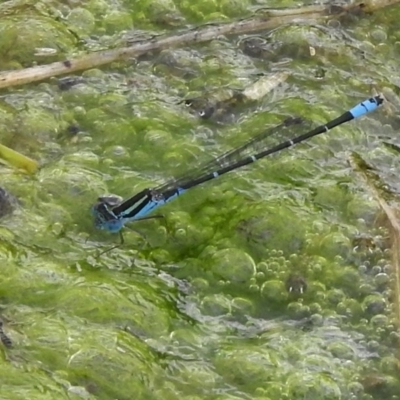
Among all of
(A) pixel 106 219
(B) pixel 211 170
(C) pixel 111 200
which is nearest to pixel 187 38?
(B) pixel 211 170

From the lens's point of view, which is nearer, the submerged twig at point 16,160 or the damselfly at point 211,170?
the damselfly at point 211,170

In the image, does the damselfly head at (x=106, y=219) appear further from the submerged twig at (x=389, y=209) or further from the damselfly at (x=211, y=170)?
the submerged twig at (x=389, y=209)

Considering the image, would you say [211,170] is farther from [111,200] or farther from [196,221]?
[111,200]

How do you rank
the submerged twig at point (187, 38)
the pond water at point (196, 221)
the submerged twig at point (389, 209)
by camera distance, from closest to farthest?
the pond water at point (196, 221) → the submerged twig at point (389, 209) → the submerged twig at point (187, 38)

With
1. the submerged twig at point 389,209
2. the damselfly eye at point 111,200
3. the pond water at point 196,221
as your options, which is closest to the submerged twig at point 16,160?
the pond water at point 196,221

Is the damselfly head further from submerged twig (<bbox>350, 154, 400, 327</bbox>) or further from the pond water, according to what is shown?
submerged twig (<bbox>350, 154, 400, 327</bbox>)
